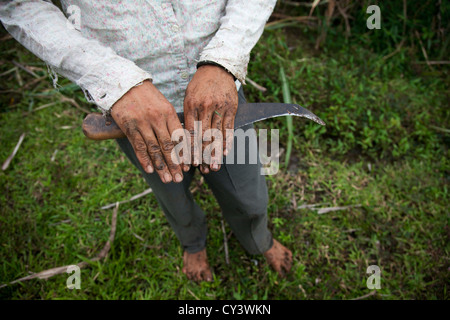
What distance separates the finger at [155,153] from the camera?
1.09 meters

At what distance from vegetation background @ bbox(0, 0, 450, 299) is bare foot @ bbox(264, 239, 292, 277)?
58 millimetres

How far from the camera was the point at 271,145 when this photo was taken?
2.59 meters

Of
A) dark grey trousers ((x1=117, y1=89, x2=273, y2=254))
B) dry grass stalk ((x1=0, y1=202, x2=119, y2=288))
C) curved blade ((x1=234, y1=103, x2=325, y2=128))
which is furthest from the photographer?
dry grass stalk ((x1=0, y1=202, x2=119, y2=288))

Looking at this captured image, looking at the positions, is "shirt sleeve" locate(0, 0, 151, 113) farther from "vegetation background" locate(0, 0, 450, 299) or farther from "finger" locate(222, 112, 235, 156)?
"vegetation background" locate(0, 0, 450, 299)

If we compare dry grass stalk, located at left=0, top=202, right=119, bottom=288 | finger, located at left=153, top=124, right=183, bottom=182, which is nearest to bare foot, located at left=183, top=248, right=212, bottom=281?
dry grass stalk, located at left=0, top=202, right=119, bottom=288

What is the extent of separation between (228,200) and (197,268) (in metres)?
0.74

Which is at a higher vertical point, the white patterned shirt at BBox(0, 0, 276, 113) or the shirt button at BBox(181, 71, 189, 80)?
the white patterned shirt at BBox(0, 0, 276, 113)

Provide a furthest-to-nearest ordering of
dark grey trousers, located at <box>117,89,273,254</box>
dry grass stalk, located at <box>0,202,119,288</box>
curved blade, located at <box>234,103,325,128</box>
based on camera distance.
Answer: dry grass stalk, located at <box>0,202,119,288</box>
dark grey trousers, located at <box>117,89,273,254</box>
curved blade, located at <box>234,103,325,128</box>

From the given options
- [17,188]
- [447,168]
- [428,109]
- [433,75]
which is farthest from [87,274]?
[433,75]

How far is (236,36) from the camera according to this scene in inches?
46.7

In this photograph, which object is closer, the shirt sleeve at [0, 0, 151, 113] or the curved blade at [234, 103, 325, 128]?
the shirt sleeve at [0, 0, 151, 113]

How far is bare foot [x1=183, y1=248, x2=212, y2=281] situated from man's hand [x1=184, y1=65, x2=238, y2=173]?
1029mm

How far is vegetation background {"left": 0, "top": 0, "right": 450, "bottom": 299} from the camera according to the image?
198cm
